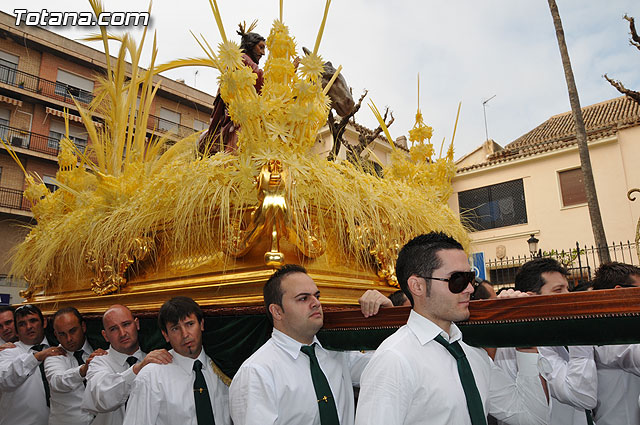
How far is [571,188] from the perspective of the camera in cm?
1579

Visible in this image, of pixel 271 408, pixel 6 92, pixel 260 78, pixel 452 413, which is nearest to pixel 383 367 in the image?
pixel 452 413

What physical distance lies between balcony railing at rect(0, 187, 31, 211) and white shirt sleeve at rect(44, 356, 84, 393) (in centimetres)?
1711

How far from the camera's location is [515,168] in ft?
55.5

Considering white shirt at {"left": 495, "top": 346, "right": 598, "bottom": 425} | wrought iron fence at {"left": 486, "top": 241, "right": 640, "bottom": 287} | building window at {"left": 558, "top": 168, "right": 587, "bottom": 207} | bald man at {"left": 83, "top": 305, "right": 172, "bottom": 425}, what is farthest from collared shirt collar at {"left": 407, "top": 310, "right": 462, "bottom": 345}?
building window at {"left": 558, "top": 168, "right": 587, "bottom": 207}

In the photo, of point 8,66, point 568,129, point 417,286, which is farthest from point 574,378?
point 8,66

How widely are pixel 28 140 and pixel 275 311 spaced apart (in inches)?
815

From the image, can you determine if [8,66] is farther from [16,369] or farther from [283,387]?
[283,387]

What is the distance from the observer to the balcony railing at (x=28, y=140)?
18875mm

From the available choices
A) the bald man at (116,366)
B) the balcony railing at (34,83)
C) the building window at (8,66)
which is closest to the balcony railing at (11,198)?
the balcony railing at (34,83)

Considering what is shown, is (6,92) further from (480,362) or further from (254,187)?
(480,362)

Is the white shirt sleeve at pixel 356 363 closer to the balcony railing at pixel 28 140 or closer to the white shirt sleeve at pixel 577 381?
the white shirt sleeve at pixel 577 381

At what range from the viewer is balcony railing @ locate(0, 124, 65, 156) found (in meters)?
18.9

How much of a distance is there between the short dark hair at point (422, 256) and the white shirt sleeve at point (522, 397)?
19.6 inches

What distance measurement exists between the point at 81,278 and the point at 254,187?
2.04 m
